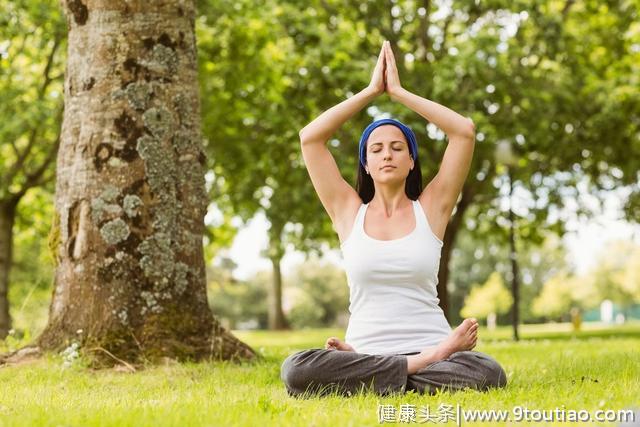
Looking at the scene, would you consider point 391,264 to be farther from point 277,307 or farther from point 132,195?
point 277,307

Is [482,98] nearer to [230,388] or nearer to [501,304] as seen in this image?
[230,388]

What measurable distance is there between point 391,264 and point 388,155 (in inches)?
27.5

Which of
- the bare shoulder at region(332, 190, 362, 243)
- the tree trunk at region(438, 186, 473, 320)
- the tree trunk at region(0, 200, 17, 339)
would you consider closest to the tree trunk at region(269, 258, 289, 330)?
the tree trunk at region(438, 186, 473, 320)

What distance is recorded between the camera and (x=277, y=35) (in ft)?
50.7

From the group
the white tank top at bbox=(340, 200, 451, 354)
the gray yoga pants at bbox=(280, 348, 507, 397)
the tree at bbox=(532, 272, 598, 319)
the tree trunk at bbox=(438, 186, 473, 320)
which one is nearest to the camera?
the gray yoga pants at bbox=(280, 348, 507, 397)

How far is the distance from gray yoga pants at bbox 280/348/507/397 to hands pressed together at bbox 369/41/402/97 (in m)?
1.72

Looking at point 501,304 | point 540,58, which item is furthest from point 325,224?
point 501,304

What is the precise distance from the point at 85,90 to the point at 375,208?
3112mm

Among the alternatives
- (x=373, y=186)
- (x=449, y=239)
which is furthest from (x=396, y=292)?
(x=449, y=239)

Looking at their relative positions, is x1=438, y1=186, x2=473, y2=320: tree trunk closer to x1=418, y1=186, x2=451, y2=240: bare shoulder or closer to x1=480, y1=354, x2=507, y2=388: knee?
x1=418, y1=186, x2=451, y2=240: bare shoulder

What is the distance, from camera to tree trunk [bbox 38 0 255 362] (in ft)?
19.9

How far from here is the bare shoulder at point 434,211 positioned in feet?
15.4

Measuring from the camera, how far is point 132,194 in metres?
6.22

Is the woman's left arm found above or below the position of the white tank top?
above
